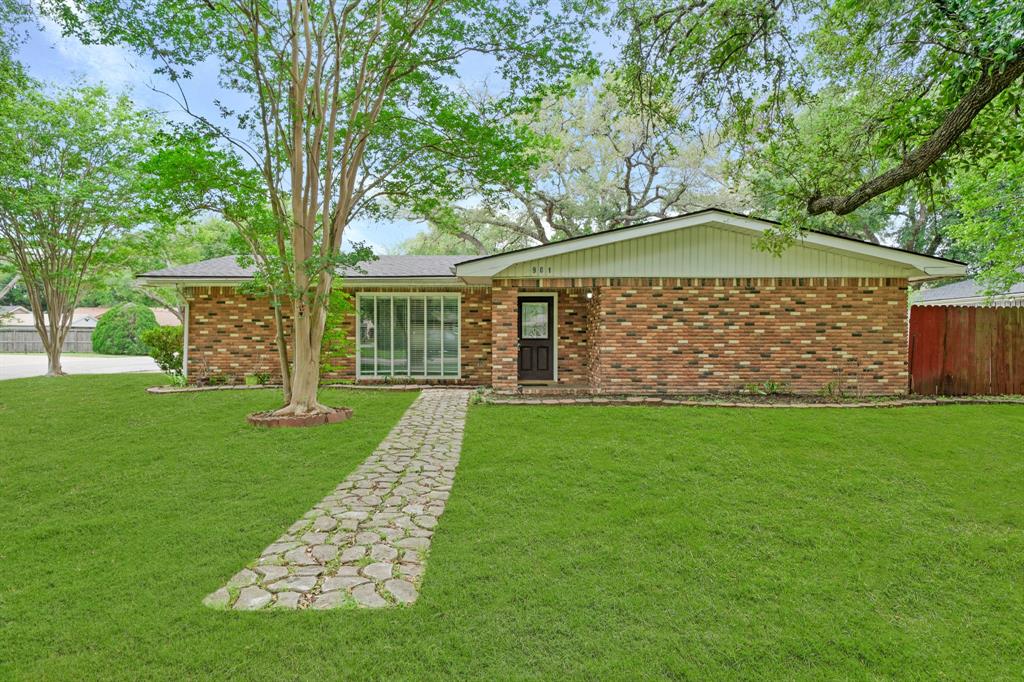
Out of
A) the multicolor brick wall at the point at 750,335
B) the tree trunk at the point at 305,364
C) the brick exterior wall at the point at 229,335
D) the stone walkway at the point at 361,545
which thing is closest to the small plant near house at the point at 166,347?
the brick exterior wall at the point at 229,335

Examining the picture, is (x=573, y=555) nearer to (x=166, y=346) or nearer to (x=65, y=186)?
(x=166, y=346)

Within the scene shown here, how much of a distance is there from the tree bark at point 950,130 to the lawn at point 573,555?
309cm

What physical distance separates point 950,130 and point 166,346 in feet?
47.5

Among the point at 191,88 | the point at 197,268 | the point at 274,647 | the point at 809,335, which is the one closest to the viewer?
the point at 274,647

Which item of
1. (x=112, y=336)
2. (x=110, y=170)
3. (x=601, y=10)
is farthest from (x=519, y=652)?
(x=112, y=336)

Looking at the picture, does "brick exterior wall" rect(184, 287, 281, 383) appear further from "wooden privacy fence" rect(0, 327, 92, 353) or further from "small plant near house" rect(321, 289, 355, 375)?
"wooden privacy fence" rect(0, 327, 92, 353)

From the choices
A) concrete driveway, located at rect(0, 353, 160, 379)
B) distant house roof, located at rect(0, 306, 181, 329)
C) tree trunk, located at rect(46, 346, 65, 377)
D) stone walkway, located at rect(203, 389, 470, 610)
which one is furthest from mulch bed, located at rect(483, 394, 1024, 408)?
distant house roof, located at rect(0, 306, 181, 329)

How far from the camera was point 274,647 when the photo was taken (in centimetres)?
269

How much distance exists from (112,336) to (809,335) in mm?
35219

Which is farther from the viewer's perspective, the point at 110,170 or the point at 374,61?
the point at 110,170

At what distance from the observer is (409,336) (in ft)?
39.8

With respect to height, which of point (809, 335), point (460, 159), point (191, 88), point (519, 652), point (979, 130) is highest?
point (191, 88)

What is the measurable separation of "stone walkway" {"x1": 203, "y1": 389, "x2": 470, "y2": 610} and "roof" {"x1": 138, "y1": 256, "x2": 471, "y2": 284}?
5.77 metres

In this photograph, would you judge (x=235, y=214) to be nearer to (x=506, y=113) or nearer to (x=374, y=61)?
(x=374, y=61)
